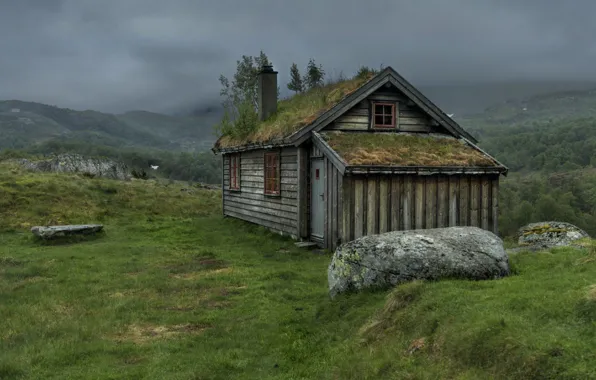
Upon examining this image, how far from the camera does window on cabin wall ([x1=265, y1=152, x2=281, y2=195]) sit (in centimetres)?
2149

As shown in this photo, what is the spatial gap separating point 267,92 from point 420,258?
1736cm

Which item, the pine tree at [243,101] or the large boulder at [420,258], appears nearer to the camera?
the large boulder at [420,258]

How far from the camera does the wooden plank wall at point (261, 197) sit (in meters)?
20.2

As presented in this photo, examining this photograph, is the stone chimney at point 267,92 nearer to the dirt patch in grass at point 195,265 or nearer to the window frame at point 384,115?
the window frame at point 384,115

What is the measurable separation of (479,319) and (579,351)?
1.32m

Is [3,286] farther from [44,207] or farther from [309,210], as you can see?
[44,207]

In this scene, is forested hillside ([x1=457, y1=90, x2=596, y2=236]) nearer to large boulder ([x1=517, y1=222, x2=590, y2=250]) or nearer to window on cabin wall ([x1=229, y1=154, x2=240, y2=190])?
window on cabin wall ([x1=229, y1=154, x2=240, y2=190])

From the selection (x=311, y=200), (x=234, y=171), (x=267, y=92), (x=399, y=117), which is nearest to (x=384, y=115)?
(x=399, y=117)

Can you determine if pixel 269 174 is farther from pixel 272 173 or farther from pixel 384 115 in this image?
pixel 384 115

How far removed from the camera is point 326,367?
23.8 ft

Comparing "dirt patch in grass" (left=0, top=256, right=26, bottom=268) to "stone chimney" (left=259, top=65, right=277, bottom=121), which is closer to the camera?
"dirt patch in grass" (left=0, top=256, right=26, bottom=268)

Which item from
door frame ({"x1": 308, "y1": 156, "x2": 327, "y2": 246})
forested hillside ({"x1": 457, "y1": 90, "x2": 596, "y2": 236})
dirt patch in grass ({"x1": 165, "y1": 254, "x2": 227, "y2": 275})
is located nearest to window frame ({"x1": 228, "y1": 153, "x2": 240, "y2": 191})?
door frame ({"x1": 308, "y1": 156, "x2": 327, "y2": 246})

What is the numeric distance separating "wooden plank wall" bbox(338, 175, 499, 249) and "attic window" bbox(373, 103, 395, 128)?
3157 millimetres

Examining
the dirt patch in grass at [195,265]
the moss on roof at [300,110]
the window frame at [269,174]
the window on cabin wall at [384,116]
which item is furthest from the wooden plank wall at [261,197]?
the dirt patch in grass at [195,265]
